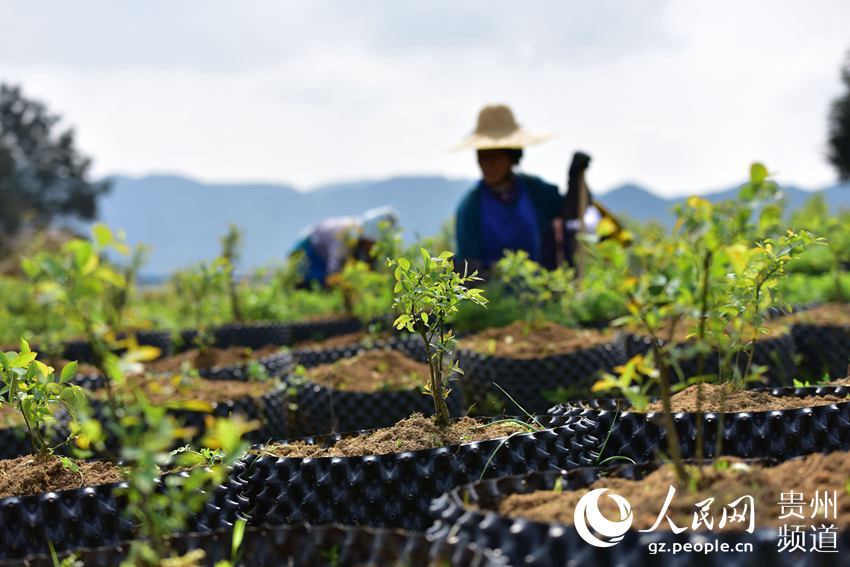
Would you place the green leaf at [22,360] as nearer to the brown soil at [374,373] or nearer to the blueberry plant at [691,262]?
the blueberry plant at [691,262]

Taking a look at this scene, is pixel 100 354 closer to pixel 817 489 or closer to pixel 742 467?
pixel 742 467

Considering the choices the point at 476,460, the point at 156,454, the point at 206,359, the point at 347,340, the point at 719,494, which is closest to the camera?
the point at 156,454

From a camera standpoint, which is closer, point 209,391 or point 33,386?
point 33,386

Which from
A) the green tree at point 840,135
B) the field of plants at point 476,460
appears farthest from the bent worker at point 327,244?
the green tree at point 840,135

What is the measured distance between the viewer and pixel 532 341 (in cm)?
417

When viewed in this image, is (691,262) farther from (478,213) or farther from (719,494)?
(478,213)

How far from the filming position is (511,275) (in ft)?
15.4

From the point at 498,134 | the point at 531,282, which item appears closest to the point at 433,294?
the point at 531,282

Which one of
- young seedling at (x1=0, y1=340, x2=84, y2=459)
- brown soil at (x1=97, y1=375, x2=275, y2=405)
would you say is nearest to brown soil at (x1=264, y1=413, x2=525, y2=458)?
young seedling at (x1=0, y1=340, x2=84, y2=459)

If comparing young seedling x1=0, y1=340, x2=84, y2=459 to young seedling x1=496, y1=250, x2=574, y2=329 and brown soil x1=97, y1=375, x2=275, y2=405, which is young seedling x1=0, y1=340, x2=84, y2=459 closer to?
brown soil x1=97, y1=375, x2=275, y2=405

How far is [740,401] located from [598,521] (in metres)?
0.90

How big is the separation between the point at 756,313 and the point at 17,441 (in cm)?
263

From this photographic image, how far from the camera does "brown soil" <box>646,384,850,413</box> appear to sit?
2.13 m

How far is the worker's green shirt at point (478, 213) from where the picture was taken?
20.4 feet
